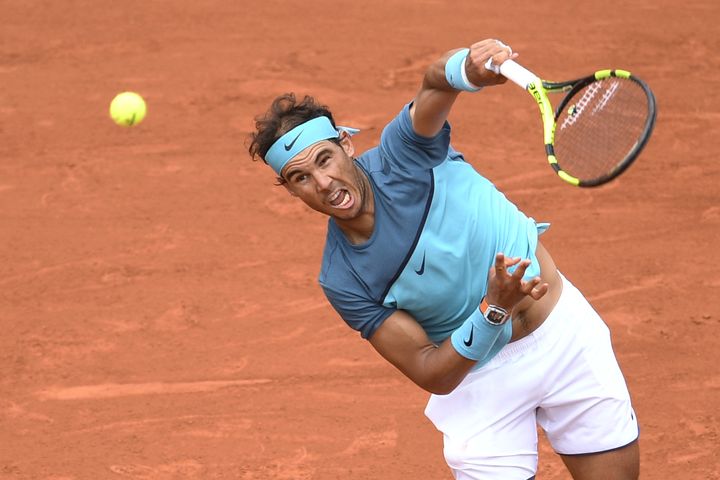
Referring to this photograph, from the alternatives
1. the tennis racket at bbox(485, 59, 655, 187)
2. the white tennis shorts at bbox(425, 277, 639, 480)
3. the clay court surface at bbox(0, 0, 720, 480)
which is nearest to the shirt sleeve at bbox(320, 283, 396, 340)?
the white tennis shorts at bbox(425, 277, 639, 480)

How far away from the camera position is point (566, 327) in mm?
4566

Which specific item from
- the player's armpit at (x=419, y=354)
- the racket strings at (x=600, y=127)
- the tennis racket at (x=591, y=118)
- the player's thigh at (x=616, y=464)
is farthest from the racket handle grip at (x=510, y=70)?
the player's thigh at (x=616, y=464)

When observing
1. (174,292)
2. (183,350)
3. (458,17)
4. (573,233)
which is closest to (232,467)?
(183,350)

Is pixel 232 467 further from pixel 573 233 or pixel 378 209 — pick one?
pixel 573 233

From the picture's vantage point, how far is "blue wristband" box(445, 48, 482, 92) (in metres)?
4.11

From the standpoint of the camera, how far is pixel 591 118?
4699 mm

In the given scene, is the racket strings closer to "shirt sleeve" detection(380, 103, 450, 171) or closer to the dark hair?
"shirt sleeve" detection(380, 103, 450, 171)

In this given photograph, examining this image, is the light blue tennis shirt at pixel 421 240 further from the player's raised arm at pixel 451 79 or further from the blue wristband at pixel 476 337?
the blue wristband at pixel 476 337

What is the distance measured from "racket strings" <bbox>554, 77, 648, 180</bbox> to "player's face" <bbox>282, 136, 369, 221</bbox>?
82cm

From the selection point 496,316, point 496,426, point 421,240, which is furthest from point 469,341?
point 496,426

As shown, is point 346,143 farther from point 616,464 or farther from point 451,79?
point 616,464

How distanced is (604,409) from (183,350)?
3.14m

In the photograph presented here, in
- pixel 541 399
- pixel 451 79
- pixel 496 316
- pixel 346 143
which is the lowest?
pixel 541 399

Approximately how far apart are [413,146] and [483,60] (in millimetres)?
447
